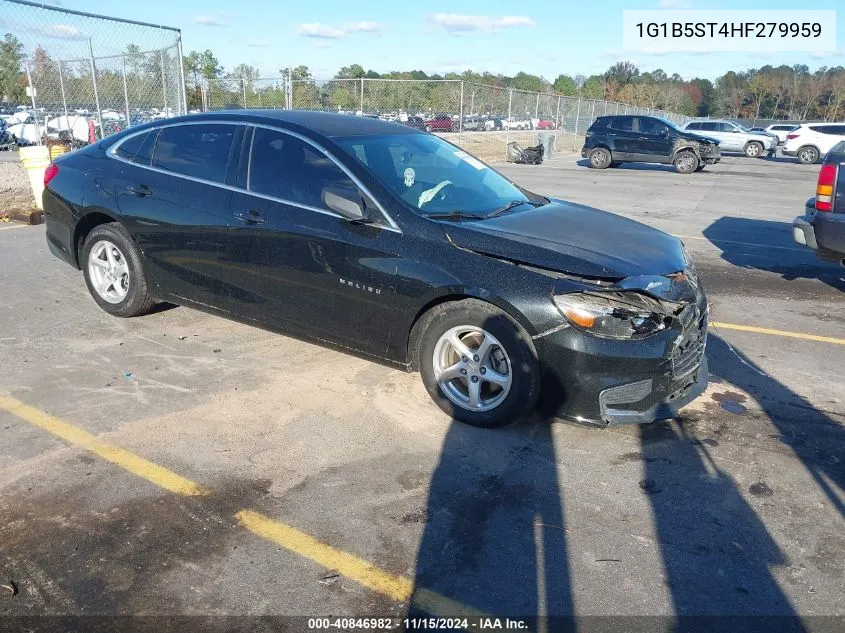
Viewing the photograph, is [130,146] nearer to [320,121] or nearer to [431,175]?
[320,121]

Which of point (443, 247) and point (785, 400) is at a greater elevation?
point (443, 247)

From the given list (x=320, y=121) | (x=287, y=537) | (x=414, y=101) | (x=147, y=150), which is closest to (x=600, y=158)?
(x=414, y=101)

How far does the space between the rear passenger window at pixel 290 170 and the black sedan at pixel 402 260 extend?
1 centimetres

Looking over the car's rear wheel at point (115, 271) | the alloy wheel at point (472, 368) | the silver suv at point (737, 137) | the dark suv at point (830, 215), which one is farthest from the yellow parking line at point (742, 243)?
the silver suv at point (737, 137)

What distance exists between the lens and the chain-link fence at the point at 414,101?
24672 millimetres

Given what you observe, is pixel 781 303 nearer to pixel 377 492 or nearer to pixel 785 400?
pixel 785 400

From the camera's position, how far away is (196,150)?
5047 millimetres

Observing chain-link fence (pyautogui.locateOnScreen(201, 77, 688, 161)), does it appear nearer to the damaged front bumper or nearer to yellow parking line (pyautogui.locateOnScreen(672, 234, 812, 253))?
yellow parking line (pyautogui.locateOnScreen(672, 234, 812, 253))

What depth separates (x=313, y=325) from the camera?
4.50m

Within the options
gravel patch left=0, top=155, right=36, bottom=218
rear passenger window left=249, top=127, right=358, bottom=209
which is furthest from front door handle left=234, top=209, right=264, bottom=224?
gravel patch left=0, top=155, right=36, bottom=218

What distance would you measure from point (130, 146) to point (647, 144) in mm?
20942

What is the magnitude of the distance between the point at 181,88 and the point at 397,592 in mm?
11736

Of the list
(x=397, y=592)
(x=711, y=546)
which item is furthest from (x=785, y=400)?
(x=397, y=592)

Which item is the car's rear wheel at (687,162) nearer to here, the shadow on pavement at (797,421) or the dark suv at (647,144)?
the dark suv at (647,144)
